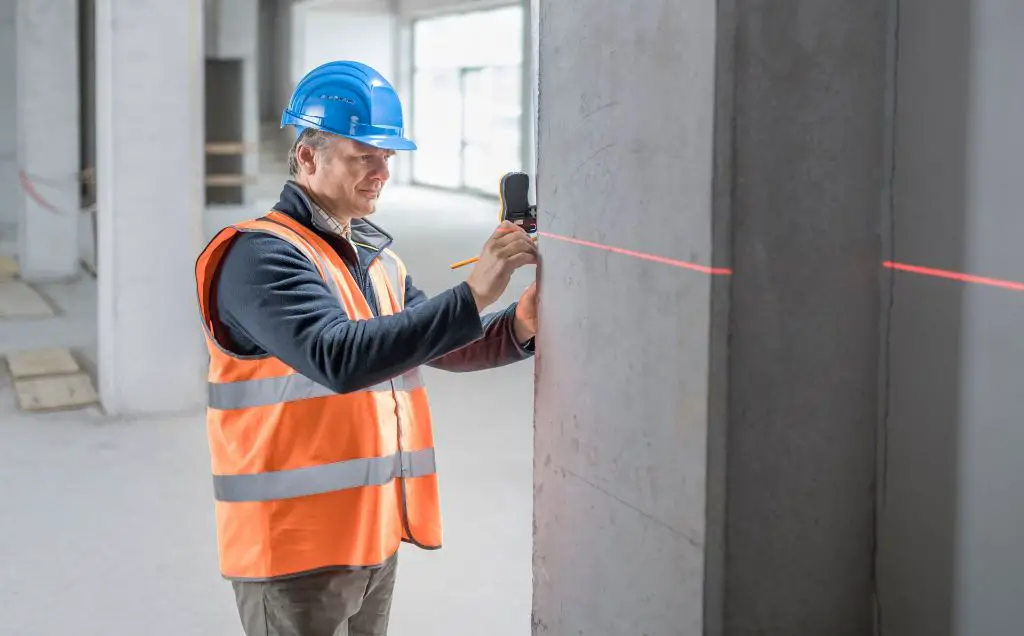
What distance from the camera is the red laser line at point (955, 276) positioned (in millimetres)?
1690

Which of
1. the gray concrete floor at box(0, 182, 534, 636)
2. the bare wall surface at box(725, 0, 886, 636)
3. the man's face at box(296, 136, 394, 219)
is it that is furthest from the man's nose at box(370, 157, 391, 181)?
the gray concrete floor at box(0, 182, 534, 636)

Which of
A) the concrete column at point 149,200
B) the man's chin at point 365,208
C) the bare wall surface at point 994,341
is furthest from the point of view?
the concrete column at point 149,200

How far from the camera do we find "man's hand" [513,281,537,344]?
2609 mm

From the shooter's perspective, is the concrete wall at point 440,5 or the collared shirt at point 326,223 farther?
the concrete wall at point 440,5

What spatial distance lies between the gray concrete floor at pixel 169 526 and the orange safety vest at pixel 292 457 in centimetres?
171

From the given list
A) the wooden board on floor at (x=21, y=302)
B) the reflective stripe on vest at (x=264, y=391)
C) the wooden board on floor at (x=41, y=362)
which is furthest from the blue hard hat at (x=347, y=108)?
the wooden board on floor at (x=21, y=302)

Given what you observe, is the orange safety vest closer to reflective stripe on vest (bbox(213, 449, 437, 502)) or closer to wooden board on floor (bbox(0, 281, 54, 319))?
reflective stripe on vest (bbox(213, 449, 437, 502))

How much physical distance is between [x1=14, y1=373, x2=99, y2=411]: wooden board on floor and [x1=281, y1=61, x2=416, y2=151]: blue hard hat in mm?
4985

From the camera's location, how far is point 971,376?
1.77m

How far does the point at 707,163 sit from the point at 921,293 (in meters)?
0.40

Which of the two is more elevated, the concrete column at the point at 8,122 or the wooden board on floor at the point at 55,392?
the concrete column at the point at 8,122

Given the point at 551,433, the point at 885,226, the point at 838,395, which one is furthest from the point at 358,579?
the point at 885,226

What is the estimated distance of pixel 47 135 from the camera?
39.1 ft

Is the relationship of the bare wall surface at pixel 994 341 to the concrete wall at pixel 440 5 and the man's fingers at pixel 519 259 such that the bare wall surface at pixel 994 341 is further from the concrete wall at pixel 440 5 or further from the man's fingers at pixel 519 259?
the concrete wall at pixel 440 5
